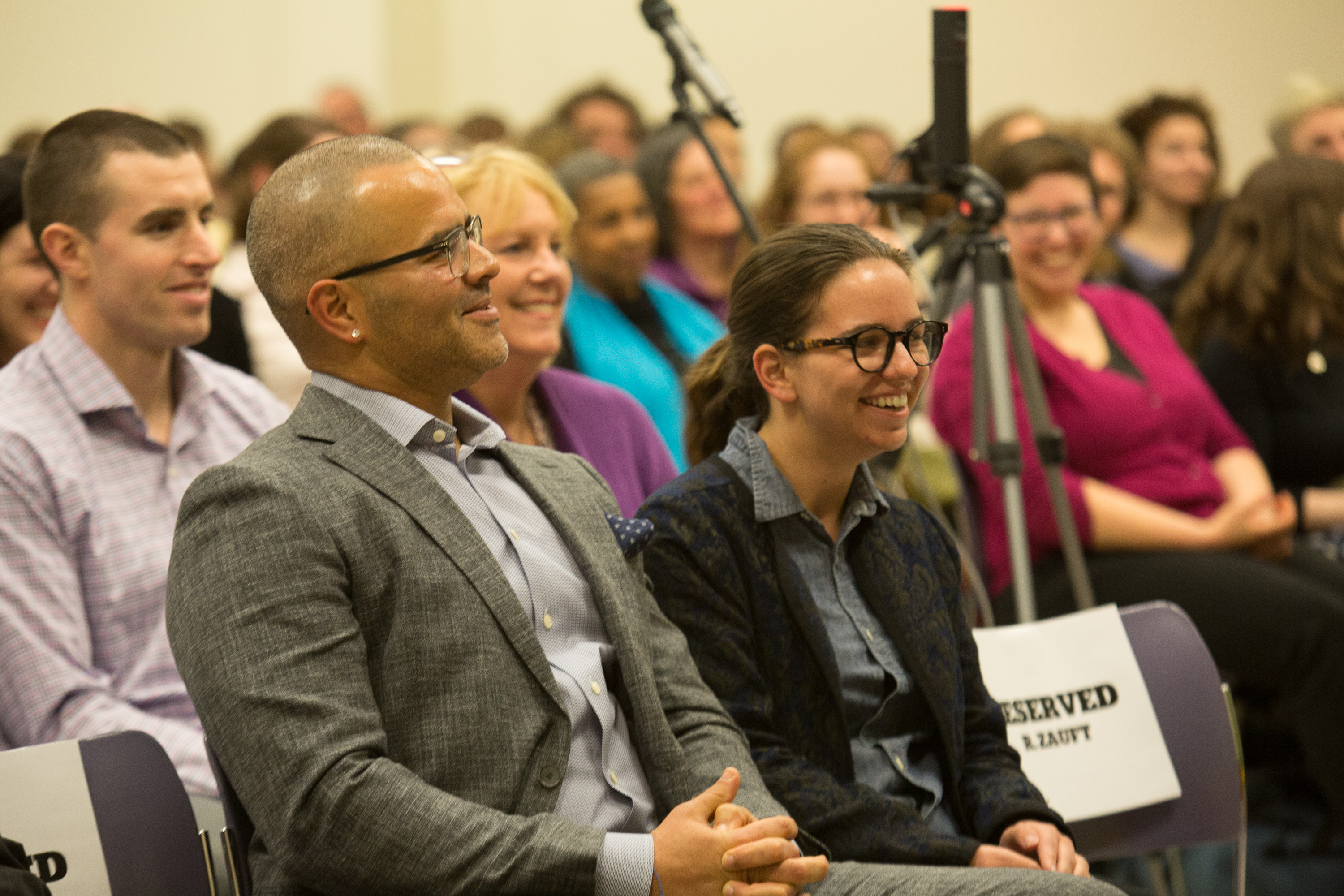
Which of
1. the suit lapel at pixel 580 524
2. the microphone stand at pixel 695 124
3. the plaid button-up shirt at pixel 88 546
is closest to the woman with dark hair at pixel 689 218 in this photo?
the microphone stand at pixel 695 124

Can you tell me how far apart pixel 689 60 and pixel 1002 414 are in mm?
878

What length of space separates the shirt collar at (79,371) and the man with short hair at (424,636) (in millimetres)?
698

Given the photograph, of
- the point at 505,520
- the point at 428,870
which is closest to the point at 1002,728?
the point at 505,520

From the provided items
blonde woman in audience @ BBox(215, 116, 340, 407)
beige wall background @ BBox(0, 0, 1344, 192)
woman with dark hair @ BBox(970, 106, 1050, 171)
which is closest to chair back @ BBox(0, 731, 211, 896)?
blonde woman in audience @ BBox(215, 116, 340, 407)

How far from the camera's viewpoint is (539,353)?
7.56ft

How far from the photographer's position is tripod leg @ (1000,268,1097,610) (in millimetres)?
2523

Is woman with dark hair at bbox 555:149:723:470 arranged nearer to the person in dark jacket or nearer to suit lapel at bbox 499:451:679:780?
the person in dark jacket

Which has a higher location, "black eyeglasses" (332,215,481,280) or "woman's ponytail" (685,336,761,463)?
"black eyeglasses" (332,215,481,280)

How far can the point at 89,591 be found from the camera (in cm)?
194

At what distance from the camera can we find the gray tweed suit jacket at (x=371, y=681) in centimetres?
127

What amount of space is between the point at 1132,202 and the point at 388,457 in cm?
362

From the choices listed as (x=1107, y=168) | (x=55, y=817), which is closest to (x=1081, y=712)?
(x=55, y=817)

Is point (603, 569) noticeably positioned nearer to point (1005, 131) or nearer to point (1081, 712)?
point (1081, 712)

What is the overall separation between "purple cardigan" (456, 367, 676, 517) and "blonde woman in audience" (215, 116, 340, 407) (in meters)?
0.71
